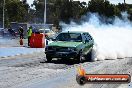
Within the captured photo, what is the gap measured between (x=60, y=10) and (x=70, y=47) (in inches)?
4570

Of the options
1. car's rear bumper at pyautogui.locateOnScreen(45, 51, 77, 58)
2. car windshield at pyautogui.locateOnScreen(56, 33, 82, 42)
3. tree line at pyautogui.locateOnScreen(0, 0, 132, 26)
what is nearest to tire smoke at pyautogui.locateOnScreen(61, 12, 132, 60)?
car windshield at pyautogui.locateOnScreen(56, 33, 82, 42)

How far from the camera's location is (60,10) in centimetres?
13488

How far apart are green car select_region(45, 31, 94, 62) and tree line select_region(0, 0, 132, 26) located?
1633 inches

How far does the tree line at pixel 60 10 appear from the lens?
99856 mm

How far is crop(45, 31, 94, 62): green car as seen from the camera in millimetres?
19438

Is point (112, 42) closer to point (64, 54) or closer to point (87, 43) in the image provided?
point (87, 43)

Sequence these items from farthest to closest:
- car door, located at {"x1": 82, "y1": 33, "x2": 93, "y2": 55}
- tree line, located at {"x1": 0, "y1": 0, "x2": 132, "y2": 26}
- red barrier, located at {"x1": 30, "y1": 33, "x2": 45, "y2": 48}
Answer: tree line, located at {"x1": 0, "y1": 0, "x2": 132, "y2": 26} < red barrier, located at {"x1": 30, "y1": 33, "x2": 45, "y2": 48} < car door, located at {"x1": 82, "y1": 33, "x2": 93, "y2": 55}

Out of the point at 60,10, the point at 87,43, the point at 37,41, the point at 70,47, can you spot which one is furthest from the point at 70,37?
the point at 60,10

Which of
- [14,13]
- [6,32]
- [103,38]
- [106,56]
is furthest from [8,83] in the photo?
[14,13]

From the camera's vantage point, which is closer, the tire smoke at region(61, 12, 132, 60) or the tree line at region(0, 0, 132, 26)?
the tire smoke at region(61, 12, 132, 60)

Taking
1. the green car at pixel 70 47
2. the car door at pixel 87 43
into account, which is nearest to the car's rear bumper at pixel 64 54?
the green car at pixel 70 47

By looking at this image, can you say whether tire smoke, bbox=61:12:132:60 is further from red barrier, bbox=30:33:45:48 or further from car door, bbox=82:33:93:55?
red barrier, bbox=30:33:45:48

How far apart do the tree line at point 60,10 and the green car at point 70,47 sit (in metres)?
41.5

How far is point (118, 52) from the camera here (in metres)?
23.7
